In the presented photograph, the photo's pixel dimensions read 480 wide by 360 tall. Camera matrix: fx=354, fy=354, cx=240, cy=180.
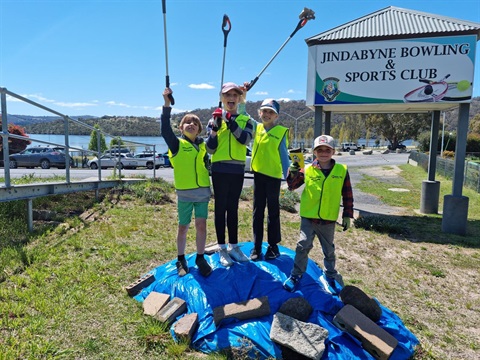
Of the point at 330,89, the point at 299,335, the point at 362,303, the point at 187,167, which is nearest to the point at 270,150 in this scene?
the point at 187,167

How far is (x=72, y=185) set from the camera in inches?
283

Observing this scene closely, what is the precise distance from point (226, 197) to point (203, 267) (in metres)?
0.78

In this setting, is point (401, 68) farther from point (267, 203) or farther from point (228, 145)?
point (228, 145)

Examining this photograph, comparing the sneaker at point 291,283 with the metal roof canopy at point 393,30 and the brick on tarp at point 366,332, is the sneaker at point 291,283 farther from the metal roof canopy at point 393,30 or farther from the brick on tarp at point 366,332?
the metal roof canopy at point 393,30

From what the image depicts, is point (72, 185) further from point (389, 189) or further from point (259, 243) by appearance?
point (389, 189)

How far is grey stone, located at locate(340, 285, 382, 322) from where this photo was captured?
10.6 feet

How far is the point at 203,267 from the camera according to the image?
3.74 meters

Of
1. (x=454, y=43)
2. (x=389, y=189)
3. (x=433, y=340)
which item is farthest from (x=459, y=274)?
(x=389, y=189)

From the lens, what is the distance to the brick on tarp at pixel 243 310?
3080 millimetres

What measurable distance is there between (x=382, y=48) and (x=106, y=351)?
24.4 feet

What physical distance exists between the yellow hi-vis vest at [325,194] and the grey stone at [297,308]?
2.74 feet

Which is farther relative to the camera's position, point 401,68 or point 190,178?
point 401,68

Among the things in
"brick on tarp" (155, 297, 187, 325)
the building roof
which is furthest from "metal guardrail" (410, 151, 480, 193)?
"brick on tarp" (155, 297, 187, 325)

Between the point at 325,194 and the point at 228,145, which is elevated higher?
the point at 228,145
